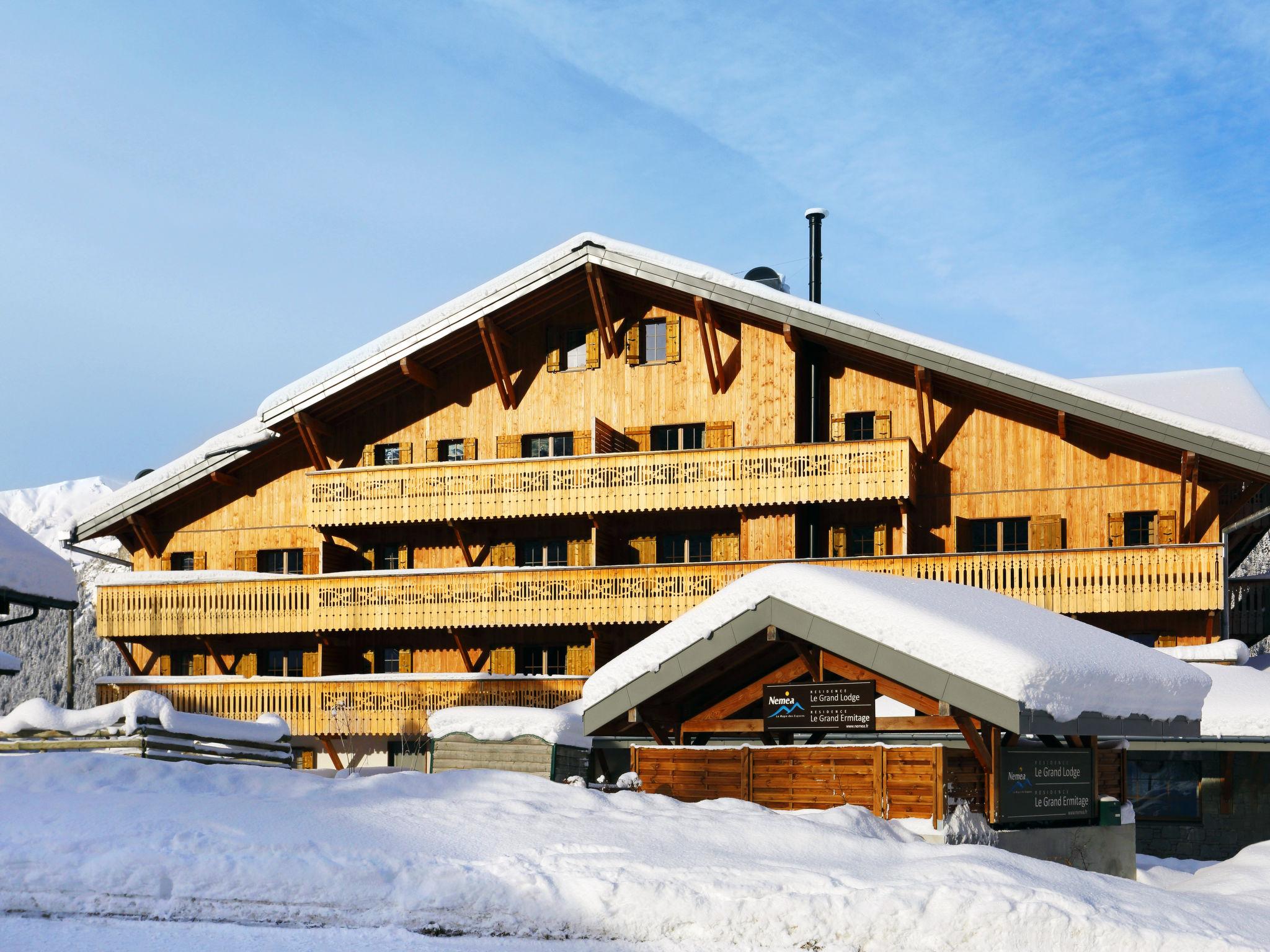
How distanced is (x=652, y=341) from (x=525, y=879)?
27.2 metres

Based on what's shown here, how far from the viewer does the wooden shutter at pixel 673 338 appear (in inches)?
1399

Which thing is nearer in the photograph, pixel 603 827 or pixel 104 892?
pixel 104 892

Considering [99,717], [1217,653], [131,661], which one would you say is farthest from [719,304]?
[131,661]

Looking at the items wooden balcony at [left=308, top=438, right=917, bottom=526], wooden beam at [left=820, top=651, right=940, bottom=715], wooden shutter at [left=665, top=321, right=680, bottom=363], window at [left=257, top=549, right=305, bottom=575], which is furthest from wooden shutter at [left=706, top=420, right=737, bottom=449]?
wooden beam at [left=820, top=651, right=940, bottom=715]

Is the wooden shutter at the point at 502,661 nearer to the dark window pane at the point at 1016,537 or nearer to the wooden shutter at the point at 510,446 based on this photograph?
the wooden shutter at the point at 510,446

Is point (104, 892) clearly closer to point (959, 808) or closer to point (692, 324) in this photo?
point (959, 808)

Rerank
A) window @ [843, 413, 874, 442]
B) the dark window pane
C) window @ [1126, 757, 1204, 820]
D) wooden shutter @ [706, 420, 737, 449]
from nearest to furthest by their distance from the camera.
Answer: window @ [1126, 757, 1204, 820]
the dark window pane
window @ [843, 413, 874, 442]
wooden shutter @ [706, 420, 737, 449]

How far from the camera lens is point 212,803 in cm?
1123

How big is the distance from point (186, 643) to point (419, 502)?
8568 millimetres

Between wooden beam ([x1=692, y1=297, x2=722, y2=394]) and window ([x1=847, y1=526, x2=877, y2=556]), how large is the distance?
16.3ft

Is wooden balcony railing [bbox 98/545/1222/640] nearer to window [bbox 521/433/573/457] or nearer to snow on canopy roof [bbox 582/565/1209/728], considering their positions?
window [bbox 521/433/573/457]

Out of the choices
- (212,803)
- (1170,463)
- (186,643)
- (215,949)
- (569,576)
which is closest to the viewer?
(215,949)

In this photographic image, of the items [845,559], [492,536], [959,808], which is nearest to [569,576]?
[492,536]

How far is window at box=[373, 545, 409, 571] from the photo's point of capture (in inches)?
1475
